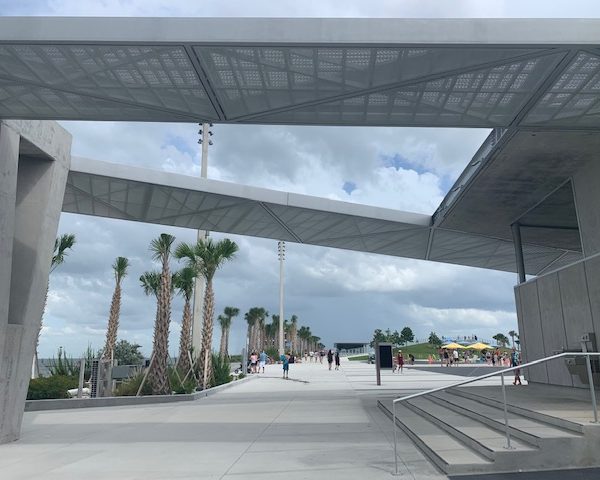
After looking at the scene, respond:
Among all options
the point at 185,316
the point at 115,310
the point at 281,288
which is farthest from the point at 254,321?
Answer: the point at 185,316

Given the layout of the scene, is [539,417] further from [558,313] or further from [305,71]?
[558,313]

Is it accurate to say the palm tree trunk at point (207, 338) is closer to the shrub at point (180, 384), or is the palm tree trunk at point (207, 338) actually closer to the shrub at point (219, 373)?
the shrub at point (180, 384)

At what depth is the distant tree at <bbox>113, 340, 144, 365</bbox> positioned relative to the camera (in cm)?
3562

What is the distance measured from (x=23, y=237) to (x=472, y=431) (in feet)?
31.5

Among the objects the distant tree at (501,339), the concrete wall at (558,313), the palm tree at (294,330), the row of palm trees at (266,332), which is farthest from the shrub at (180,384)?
the distant tree at (501,339)

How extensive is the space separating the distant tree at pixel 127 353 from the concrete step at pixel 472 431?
2782 centimetres

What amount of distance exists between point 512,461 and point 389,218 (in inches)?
538

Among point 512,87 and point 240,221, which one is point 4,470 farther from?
point 240,221

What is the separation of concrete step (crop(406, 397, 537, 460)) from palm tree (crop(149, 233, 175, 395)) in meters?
9.13

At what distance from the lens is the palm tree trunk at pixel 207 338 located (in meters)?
20.6

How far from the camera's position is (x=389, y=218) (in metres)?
19.8

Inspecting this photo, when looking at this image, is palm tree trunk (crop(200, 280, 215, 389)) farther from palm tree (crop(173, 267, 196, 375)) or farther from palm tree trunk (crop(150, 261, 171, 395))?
palm tree trunk (crop(150, 261, 171, 395))

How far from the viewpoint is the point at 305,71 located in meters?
8.68

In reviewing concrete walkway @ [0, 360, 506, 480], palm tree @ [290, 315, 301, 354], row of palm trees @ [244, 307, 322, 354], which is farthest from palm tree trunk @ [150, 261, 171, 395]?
palm tree @ [290, 315, 301, 354]
